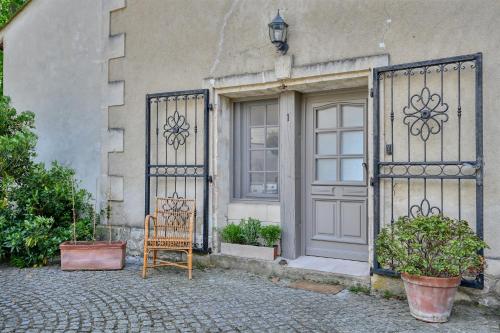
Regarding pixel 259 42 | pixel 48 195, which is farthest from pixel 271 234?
pixel 48 195

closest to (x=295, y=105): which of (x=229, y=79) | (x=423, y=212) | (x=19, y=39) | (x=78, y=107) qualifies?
(x=229, y=79)

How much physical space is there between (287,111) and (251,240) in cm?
150

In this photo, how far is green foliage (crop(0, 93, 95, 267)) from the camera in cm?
486

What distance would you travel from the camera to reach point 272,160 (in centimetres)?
500

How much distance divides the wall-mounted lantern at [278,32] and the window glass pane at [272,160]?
121 cm

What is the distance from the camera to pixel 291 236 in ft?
15.3

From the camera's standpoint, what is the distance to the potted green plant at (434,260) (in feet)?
10.3

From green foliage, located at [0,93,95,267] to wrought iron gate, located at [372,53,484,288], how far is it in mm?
3684

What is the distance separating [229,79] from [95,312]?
2.77 metres

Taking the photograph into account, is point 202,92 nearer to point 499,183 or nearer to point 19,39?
point 499,183

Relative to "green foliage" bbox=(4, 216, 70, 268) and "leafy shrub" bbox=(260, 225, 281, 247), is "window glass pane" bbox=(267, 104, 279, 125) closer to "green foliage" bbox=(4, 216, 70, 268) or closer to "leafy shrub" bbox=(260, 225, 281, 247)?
"leafy shrub" bbox=(260, 225, 281, 247)

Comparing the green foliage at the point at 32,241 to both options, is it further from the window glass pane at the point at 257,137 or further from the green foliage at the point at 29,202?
the window glass pane at the point at 257,137

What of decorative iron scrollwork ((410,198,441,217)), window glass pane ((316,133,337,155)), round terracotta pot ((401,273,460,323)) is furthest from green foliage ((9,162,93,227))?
round terracotta pot ((401,273,460,323))

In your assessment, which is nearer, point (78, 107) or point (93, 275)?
point (93, 275)
